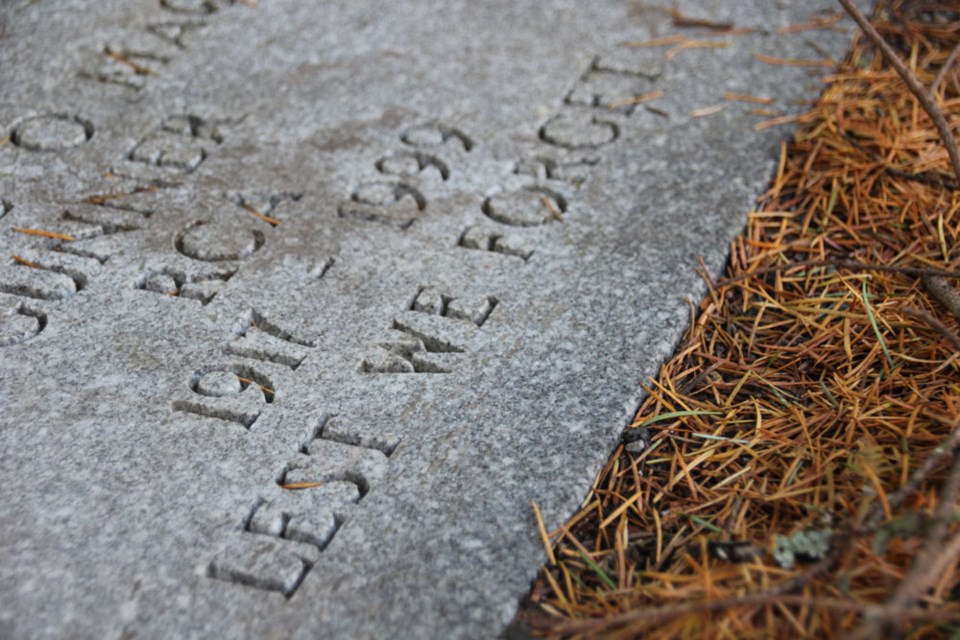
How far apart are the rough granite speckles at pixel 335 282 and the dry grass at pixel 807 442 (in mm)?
83

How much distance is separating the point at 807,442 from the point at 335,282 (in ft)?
3.36

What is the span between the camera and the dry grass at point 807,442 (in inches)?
54.4

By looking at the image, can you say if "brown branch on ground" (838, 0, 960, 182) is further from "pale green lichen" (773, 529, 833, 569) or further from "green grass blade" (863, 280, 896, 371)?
"pale green lichen" (773, 529, 833, 569)

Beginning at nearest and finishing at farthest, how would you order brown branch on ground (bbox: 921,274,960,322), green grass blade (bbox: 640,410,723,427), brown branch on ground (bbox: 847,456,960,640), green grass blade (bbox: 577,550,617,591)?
brown branch on ground (bbox: 847,456,960,640) → green grass blade (bbox: 577,550,617,591) → green grass blade (bbox: 640,410,723,427) → brown branch on ground (bbox: 921,274,960,322)

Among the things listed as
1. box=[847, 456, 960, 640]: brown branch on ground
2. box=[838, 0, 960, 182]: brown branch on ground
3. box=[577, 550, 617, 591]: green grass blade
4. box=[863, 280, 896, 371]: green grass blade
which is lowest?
box=[577, 550, 617, 591]: green grass blade

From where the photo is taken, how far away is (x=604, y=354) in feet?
6.23

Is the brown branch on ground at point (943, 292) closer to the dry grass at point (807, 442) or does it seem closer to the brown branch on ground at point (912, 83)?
the dry grass at point (807, 442)

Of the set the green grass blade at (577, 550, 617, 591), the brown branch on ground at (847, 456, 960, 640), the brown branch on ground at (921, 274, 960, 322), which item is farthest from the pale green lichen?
the brown branch on ground at (921, 274, 960, 322)

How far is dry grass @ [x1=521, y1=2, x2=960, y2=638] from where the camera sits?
1.38m

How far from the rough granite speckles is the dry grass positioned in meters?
0.08

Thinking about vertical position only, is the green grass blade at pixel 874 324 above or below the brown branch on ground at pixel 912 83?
below

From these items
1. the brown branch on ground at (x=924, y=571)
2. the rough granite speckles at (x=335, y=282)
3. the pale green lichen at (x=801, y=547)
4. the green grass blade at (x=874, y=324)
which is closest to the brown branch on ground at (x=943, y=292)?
the green grass blade at (x=874, y=324)

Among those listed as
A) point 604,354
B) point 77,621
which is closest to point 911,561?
point 604,354

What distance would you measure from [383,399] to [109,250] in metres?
0.78
